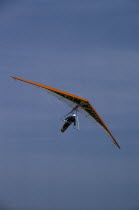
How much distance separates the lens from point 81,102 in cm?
6019

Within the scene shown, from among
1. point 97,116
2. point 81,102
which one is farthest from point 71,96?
point 97,116

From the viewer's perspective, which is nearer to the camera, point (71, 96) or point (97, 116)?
point (71, 96)

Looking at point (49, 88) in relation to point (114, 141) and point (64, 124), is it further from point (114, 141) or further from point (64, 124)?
point (114, 141)

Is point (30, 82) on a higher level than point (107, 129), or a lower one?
higher

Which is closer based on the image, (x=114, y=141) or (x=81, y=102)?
(x=81, y=102)

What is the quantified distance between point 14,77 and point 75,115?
9.51m

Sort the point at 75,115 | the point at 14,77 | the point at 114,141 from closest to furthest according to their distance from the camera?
the point at 14,77
the point at 75,115
the point at 114,141

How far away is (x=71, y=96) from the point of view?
193 feet

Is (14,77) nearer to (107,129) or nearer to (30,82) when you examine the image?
(30,82)

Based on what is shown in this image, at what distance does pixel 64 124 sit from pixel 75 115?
207cm

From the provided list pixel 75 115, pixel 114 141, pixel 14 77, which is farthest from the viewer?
pixel 114 141

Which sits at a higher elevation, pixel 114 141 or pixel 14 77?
pixel 14 77

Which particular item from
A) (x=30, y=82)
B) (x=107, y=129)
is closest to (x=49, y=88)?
(x=30, y=82)

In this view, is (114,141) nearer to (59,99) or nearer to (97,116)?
(97,116)
